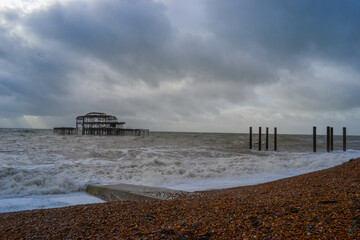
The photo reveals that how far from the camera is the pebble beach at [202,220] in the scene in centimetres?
266

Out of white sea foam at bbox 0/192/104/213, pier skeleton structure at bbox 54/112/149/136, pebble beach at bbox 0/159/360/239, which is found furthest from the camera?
pier skeleton structure at bbox 54/112/149/136

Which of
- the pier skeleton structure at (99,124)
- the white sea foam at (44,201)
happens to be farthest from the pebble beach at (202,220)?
the pier skeleton structure at (99,124)

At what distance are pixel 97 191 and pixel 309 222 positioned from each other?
6.20m

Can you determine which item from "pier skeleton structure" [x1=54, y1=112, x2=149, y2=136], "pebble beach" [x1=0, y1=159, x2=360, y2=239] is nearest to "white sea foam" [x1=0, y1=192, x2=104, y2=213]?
"pebble beach" [x1=0, y1=159, x2=360, y2=239]

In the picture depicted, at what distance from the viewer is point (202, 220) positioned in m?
3.29

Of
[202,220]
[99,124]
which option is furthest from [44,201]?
[99,124]

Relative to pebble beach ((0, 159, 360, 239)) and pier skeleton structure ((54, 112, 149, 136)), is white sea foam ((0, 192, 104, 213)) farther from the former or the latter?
pier skeleton structure ((54, 112, 149, 136))

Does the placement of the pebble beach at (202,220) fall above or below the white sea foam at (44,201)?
above

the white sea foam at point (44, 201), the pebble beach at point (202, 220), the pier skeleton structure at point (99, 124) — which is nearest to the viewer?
the pebble beach at point (202, 220)

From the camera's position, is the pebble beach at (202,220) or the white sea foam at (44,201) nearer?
the pebble beach at (202,220)

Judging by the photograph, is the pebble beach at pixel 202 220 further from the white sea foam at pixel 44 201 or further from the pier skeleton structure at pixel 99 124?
the pier skeleton structure at pixel 99 124

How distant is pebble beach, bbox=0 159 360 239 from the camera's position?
2660 mm

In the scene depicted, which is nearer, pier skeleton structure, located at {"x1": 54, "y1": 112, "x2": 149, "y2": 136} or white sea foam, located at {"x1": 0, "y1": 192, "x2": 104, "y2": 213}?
white sea foam, located at {"x1": 0, "y1": 192, "x2": 104, "y2": 213}

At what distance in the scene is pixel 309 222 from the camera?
9.12ft
